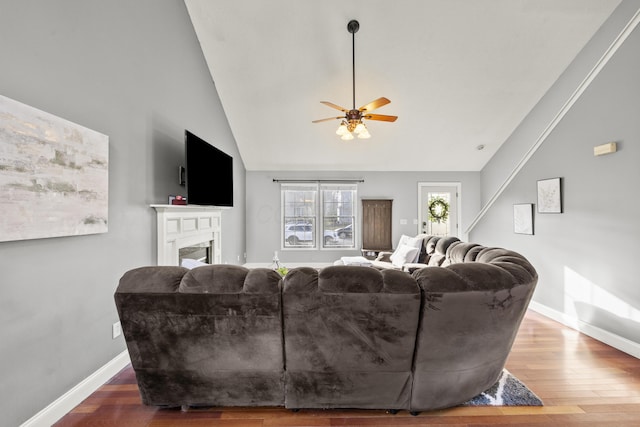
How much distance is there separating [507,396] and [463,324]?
88 centimetres

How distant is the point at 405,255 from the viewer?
4734mm

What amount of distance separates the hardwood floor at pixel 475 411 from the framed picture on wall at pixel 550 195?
6.15 feet

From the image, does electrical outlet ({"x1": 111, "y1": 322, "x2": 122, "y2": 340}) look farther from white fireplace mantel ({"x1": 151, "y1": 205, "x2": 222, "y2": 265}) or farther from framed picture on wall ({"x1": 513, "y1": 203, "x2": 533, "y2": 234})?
framed picture on wall ({"x1": 513, "y1": 203, "x2": 533, "y2": 234})

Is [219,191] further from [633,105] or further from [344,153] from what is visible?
[633,105]

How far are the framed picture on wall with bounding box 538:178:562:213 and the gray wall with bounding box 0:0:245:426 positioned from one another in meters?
4.66

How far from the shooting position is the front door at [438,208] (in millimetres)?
6684

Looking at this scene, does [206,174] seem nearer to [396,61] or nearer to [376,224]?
[396,61]

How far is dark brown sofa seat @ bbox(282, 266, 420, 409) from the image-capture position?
161cm

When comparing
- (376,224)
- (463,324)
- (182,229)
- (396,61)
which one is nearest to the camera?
(463,324)

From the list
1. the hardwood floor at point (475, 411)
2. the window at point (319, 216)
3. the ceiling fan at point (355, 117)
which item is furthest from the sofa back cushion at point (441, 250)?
the window at point (319, 216)

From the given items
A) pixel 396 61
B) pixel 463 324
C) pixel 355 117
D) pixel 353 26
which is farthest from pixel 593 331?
pixel 353 26

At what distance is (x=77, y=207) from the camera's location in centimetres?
197

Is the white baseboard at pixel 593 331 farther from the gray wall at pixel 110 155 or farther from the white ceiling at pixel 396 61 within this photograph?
the gray wall at pixel 110 155

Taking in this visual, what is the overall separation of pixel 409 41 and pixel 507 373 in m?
3.87
